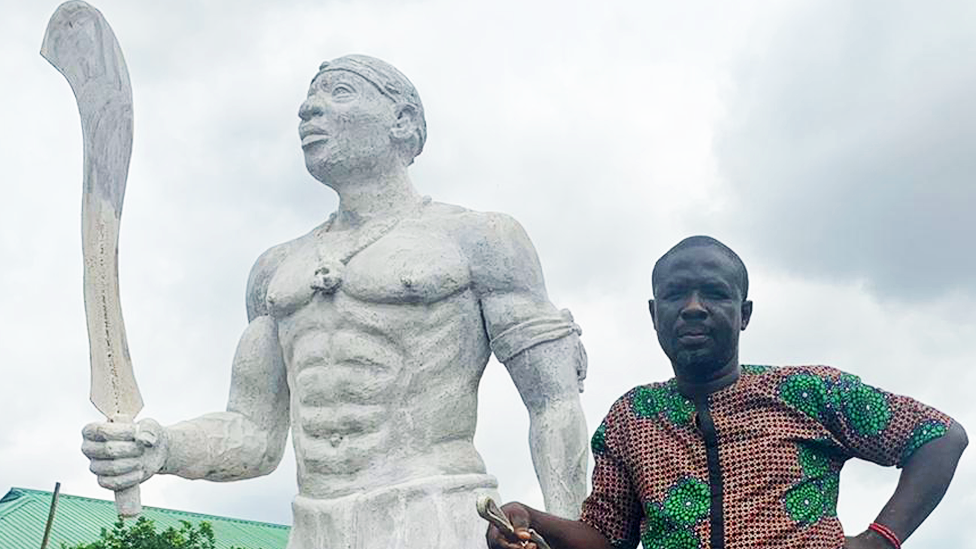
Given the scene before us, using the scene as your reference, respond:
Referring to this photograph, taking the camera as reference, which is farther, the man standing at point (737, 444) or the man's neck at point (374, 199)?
the man's neck at point (374, 199)

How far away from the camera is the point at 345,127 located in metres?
5.52

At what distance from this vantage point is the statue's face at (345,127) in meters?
5.52

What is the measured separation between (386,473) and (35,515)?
22.8 meters

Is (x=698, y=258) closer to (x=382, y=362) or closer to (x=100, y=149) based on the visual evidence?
(x=382, y=362)

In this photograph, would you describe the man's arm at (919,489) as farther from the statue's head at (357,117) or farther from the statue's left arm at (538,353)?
the statue's head at (357,117)

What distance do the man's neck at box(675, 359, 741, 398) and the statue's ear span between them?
2.37 meters

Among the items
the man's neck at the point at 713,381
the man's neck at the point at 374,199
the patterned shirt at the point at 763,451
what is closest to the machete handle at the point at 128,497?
the man's neck at the point at 374,199

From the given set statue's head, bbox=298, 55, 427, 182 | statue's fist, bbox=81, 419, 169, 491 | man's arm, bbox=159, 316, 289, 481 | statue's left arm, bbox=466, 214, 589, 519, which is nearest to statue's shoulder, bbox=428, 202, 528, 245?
statue's left arm, bbox=466, 214, 589, 519

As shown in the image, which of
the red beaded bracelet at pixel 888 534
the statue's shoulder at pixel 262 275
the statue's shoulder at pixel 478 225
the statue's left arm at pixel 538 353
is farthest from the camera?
the statue's shoulder at pixel 262 275

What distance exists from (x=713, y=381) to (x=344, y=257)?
2290 millimetres

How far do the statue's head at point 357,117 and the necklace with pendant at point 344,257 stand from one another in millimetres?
217

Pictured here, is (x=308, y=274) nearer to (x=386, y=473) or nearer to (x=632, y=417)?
(x=386, y=473)

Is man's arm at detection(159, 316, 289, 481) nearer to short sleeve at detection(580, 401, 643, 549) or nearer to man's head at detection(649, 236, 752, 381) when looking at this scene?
short sleeve at detection(580, 401, 643, 549)

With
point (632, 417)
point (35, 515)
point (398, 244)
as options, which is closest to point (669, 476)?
point (632, 417)
